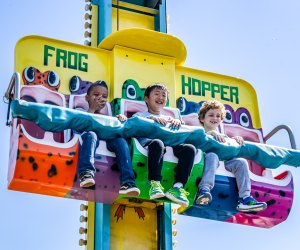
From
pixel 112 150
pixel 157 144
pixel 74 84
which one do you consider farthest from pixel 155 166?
pixel 74 84

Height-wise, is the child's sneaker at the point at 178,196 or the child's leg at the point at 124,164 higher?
the child's leg at the point at 124,164

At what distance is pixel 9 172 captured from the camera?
→ 8.84 meters

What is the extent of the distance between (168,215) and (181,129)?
126 centimetres

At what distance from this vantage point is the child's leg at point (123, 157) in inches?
344

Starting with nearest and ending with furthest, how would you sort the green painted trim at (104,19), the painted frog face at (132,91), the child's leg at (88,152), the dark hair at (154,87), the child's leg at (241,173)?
the child's leg at (88,152), the child's leg at (241,173), the dark hair at (154,87), the painted frog face at (132,91), the green painted trim at (104,19)

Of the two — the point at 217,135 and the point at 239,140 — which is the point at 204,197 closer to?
the point at 217,135

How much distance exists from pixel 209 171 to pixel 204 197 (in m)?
0.30

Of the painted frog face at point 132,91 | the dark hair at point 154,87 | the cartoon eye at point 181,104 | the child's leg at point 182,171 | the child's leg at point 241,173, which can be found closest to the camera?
the child's leg at point 182,171

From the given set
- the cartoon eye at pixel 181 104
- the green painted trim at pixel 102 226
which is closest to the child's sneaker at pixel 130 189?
the green painted trim at pixel 102 226

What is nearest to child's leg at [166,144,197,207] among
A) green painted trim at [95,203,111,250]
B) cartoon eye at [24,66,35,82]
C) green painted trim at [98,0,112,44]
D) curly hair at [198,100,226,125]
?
curly hair at [198,100,226,125]

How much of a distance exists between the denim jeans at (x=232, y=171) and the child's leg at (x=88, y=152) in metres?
1.13

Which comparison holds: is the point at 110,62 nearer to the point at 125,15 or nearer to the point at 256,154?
the point at 125,15

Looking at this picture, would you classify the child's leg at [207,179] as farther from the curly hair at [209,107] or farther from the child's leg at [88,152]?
the child's leg at [88,152]

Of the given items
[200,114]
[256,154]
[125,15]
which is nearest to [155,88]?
[200,114]
